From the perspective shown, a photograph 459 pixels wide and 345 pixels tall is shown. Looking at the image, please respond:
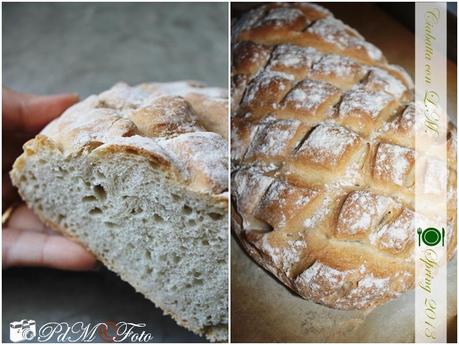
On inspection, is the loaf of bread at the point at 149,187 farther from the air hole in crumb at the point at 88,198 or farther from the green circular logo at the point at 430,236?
the green circular logo at the point at 430,236

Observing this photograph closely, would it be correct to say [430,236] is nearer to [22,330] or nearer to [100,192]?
[100,192]

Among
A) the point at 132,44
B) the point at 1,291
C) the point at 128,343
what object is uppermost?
the point at 132,44

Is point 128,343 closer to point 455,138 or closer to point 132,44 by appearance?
point 132,44

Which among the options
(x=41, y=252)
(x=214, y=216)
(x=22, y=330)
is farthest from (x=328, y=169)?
(x=22, y=330)

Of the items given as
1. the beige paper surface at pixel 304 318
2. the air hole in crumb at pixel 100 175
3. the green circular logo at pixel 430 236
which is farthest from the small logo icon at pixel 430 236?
the air hole in crumb at pixel 100 175

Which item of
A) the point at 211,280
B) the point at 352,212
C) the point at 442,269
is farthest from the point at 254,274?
the point at 442,269
